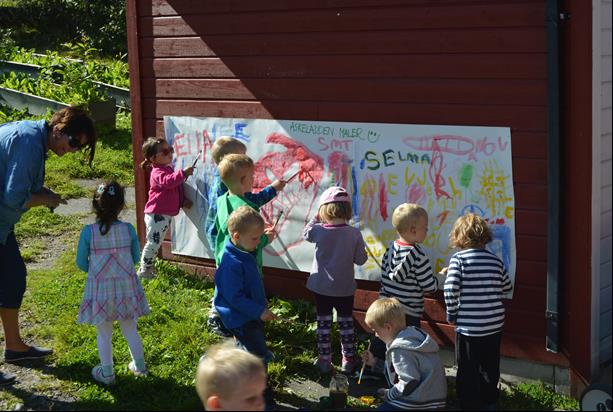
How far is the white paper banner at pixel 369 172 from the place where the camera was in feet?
18.5

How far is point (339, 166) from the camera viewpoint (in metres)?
6.28

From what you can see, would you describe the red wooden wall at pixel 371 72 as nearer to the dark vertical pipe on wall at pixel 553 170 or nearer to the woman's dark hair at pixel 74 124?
the dark vertical pipe on wall at pixel 553 170

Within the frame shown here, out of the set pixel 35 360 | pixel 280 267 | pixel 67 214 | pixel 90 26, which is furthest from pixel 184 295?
pixel 90 26

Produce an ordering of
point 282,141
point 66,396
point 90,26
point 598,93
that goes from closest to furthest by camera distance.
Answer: point 598,93
point 66,396
point 282,141
point 90,26

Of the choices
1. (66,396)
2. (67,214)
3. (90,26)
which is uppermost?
(90,26)

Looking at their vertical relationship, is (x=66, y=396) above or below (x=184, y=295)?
below

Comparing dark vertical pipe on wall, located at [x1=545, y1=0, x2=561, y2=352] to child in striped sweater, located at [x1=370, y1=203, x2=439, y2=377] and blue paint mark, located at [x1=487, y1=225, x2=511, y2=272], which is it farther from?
child in striped sweater, located at [x1=370, y1=203, x2=439, y2=377]

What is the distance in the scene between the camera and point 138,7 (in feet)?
23.8

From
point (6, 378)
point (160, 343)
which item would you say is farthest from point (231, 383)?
point (160, 343)

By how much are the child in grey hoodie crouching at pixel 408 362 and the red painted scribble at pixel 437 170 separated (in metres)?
1.19

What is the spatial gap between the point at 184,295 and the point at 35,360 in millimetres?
1482

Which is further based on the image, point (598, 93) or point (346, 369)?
point (346, 369)

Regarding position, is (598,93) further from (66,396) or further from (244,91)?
(66,396)

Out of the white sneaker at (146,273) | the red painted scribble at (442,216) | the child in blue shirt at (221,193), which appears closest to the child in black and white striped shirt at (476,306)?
the red painted scribble at (442,216)
